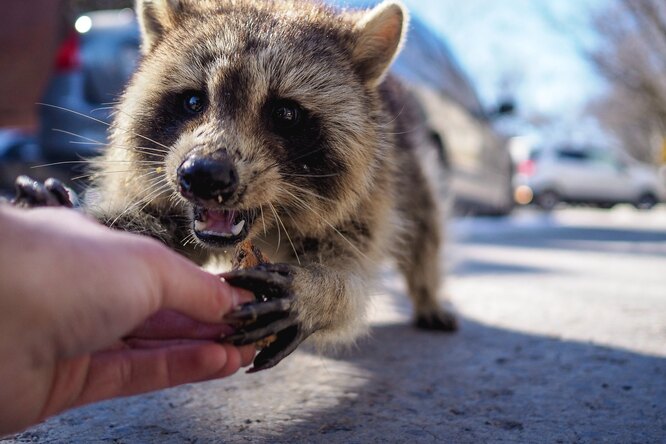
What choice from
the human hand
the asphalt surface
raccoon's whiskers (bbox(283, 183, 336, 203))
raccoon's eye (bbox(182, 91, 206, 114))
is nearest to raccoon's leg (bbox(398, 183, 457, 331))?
the asphalt surface

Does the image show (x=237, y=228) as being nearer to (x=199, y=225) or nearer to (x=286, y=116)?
(x=199, y=225)

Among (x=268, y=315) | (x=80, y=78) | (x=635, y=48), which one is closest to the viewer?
(x=268, y=315)

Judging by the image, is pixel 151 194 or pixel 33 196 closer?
pixel 33 196

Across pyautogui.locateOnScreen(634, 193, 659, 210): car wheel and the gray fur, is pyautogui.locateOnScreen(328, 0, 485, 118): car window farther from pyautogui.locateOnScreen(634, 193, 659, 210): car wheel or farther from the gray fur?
pyautogui.locateOnScreen(634, 193, 659, 210): car wheel

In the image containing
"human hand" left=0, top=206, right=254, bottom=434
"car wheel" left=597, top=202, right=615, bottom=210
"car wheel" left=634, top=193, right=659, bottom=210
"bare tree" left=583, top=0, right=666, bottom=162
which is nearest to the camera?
"human hand" left=0, top=206, right=254, bottom=434

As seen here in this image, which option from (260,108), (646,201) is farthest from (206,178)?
(646,201)

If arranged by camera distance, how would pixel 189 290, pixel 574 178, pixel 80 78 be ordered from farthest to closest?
pixel 574 178
pixel 80 78
pixel 189 290

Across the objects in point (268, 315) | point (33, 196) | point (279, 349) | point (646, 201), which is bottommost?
point (279, 349)
